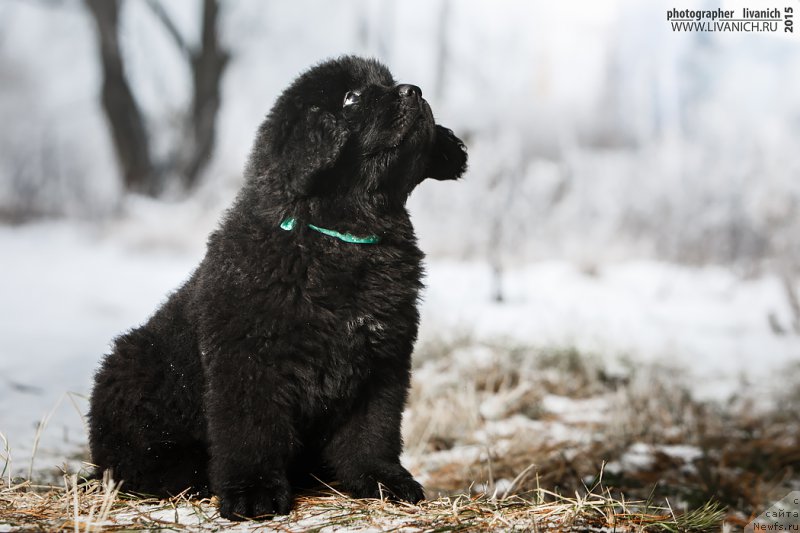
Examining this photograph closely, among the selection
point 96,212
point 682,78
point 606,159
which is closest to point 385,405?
point 96,212

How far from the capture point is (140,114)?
21.3 feet

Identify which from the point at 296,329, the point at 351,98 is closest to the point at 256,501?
the point at 296,329

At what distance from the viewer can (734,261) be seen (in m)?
7.53

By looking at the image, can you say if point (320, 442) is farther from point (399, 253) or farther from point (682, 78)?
point (682, 78)

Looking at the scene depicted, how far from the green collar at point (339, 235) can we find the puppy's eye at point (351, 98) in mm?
460

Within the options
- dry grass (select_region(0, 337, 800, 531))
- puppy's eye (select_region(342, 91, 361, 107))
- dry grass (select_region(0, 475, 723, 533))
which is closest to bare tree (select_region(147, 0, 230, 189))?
dry grass (select_region(0, 337, 800, 531))

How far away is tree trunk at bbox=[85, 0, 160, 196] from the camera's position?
249 inches

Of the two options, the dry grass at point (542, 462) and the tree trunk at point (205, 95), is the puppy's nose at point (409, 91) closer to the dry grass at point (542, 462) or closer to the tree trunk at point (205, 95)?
the dry grass at point (542, 462)

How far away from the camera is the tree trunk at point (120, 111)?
6.33m

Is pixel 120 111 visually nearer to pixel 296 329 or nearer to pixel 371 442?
pixel 296 329

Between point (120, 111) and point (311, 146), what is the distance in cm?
449

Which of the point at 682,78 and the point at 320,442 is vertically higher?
the point at 682,78

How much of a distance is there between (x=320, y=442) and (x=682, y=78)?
6.66 metres

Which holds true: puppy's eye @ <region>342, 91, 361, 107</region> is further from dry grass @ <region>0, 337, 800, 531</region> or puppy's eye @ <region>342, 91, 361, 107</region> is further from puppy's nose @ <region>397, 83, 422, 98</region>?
dry grass @ <region>0, 337, 800, 531</region>
